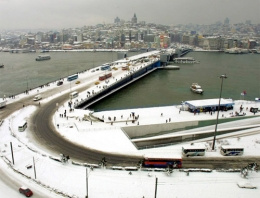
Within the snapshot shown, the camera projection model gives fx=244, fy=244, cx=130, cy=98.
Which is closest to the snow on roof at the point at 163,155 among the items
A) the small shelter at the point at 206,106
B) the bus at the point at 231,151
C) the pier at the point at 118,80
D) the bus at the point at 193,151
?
the bus at the point at 193,151

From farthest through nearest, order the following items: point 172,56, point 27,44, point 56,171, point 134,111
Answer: point 27,44 → point 172,56 → point 134,111 → point 56,171

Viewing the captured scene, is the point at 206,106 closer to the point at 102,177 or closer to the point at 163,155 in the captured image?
the point at 163,155

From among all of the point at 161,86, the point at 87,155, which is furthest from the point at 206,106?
the point at 161,86

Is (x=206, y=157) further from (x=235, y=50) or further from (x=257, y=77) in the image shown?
(x=235, y=50)

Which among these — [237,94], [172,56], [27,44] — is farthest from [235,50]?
[27,44]

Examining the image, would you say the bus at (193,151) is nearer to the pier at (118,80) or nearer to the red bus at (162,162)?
the red bus at (162,162)

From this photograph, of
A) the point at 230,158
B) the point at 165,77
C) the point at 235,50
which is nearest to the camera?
the point at 230,158

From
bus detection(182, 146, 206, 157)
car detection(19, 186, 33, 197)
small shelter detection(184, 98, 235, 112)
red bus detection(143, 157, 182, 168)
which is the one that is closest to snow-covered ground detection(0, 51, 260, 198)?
car detection(19, 186, 33, 197)

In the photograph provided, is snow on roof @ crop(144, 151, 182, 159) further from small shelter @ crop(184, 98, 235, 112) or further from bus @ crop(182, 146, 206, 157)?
small shelter @ crop(184, 98, 235, 112)

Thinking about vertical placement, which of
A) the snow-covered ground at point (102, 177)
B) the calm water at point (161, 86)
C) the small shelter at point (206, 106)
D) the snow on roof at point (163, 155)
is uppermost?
the small shelter at point (206, 106)
